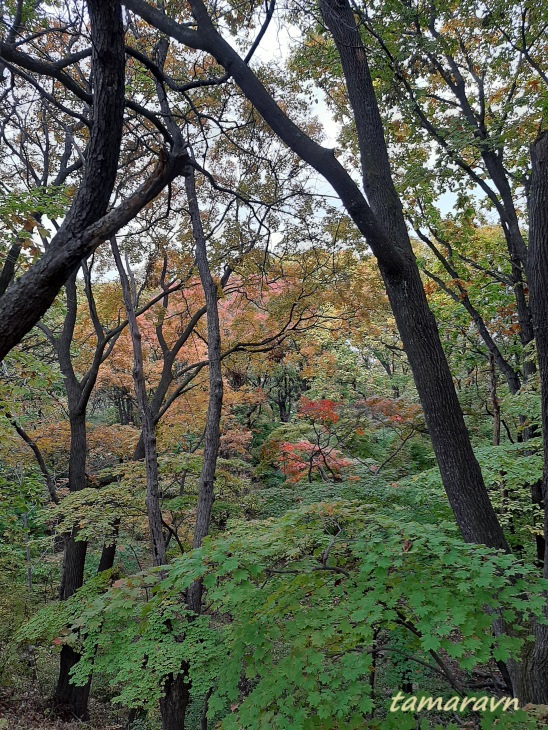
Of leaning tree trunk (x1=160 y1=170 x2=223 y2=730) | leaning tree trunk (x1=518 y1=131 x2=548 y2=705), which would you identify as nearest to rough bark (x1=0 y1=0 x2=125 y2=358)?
leaning tree trunk (x1=160 y1=170 x2=223 y2=730)

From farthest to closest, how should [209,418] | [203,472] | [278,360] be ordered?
1. [278,360]
2. [209,418]
3. [203,472]

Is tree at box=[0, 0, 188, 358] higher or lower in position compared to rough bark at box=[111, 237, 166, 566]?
higher

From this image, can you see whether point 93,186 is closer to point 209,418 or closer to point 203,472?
point 209,418

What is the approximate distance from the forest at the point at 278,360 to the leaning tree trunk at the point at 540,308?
0.05 ft

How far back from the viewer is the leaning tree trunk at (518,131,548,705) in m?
2.80

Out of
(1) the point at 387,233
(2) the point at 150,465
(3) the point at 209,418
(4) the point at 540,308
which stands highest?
(1) the point at 387,233

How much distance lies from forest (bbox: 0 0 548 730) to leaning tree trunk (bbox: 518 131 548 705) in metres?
0.01

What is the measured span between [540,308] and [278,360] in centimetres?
954

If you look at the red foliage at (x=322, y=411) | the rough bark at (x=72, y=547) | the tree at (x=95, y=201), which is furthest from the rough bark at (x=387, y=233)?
the red foliage at (x=322, y=411)

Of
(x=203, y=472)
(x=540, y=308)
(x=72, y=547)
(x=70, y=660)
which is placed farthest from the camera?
(x=72, y=547)

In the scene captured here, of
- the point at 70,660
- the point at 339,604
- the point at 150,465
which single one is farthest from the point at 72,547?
the point at 339,604

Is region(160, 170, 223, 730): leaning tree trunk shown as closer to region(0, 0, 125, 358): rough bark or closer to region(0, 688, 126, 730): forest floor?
region(0, 0, 125, 358): rough bark

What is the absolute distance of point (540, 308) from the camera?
9.52 feet

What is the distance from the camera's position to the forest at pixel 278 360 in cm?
220
